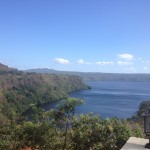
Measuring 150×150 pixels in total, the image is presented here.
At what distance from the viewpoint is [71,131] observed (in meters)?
11.4

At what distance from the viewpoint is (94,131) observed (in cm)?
1088

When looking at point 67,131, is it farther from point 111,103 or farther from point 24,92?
point 24,92

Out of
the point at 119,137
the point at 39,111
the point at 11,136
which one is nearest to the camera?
the point at 119,137

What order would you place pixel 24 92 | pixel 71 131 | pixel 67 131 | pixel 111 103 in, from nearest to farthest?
1. pixel 71 131
2. pixel 67 131
3. pixel 111 103
4. pixel 24 92

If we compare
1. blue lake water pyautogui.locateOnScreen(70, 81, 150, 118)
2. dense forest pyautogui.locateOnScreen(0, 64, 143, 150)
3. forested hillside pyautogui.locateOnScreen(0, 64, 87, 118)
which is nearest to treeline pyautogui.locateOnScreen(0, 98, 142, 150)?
dense forest pyautogui.locateOnScreen(0, 64, 143, 150)

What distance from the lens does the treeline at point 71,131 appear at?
1060cm

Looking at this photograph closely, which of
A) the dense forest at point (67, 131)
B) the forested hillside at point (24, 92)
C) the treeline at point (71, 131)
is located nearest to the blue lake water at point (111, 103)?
the forested hillside at point (24, 92)

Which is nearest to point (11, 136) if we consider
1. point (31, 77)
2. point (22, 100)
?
point (22, 100)

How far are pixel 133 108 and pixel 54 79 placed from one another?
6074 cm

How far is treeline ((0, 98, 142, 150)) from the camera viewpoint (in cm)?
1060

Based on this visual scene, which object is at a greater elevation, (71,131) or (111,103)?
(71,131)

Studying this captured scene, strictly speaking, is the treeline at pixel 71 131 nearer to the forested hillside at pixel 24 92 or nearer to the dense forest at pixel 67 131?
the dense forest at pixel 67 131

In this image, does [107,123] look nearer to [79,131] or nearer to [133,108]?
[79,131]

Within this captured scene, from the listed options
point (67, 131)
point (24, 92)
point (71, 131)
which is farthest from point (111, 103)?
point (71, 131)
